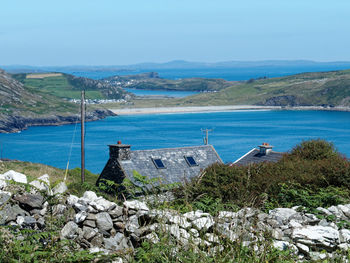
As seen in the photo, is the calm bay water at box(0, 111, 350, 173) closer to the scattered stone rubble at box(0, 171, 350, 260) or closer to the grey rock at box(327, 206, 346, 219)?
the grey rock at box(327, 206, 346, 219)

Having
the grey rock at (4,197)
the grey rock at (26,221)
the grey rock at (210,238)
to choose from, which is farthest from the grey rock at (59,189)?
the grey rock at (210,238)

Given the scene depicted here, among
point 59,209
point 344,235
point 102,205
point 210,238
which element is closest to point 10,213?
point 59,209

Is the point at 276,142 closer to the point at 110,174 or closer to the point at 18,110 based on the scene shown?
the point at 110,174

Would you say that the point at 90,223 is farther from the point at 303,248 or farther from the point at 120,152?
the point at 120,152

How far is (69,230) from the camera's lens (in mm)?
7734

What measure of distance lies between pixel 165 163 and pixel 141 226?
76.1 feet

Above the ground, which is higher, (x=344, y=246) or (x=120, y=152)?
(x=344, y=246)

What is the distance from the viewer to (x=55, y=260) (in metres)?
6.68

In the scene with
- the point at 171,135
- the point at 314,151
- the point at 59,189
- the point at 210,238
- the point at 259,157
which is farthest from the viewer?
the point at 171,135

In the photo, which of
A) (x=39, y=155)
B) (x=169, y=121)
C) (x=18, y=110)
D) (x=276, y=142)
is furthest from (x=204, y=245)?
(x=18, y=110)

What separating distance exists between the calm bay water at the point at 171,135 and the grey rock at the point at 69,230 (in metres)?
72.8

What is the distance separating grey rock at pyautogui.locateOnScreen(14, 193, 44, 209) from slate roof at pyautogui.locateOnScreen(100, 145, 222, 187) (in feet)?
64.9

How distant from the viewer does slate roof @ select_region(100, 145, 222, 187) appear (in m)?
29.9

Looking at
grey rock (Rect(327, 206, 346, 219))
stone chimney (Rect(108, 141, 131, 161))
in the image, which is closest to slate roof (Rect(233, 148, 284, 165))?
stone chimney (Rect(108, 141, 131, 161))
